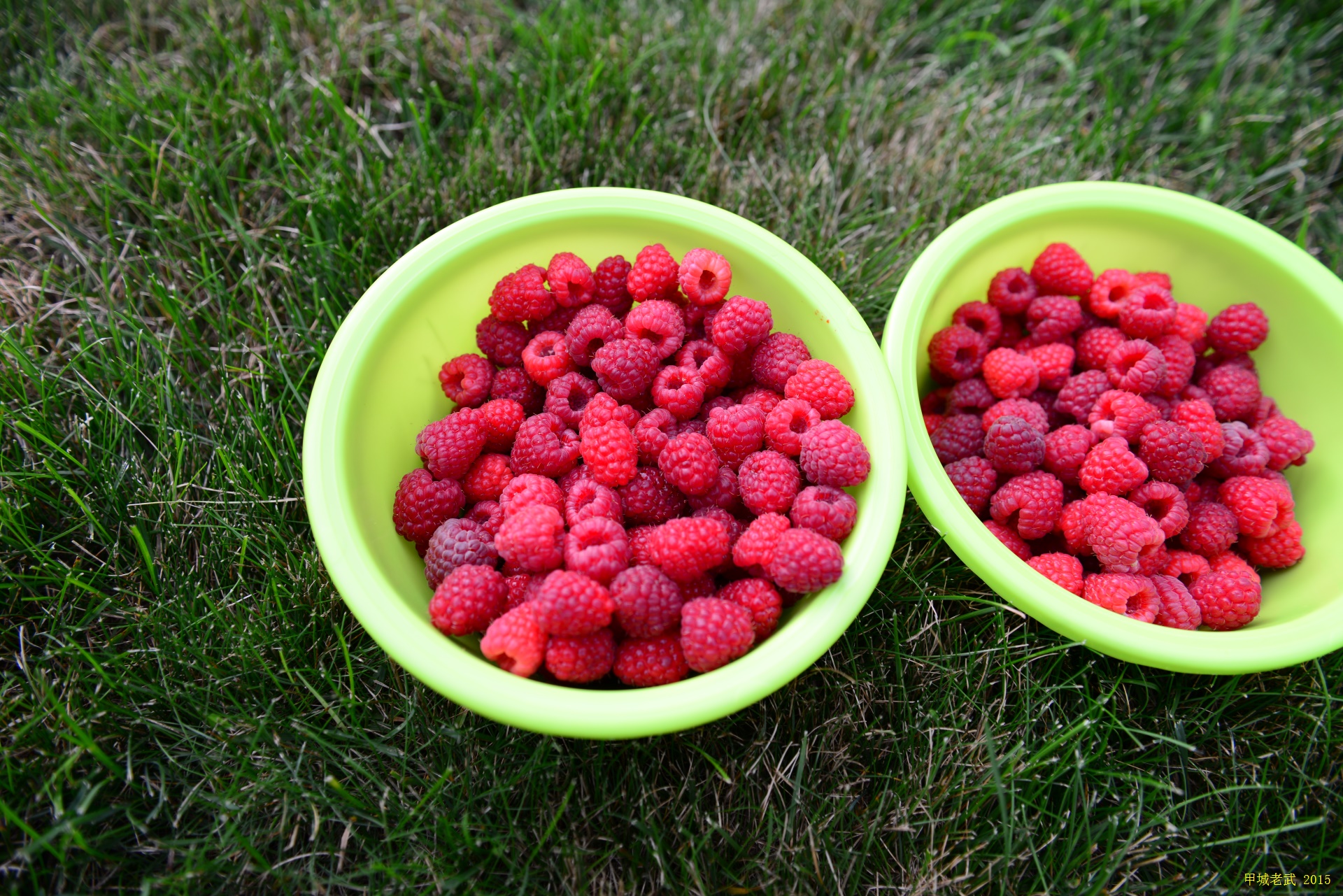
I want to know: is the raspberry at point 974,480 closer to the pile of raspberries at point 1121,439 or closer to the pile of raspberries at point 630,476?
the pile of raspberries at point 1121,439

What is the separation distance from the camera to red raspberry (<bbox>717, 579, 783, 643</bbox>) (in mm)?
1367

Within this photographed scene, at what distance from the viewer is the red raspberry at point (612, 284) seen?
1.69m

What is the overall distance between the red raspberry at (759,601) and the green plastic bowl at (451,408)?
4 centimetres

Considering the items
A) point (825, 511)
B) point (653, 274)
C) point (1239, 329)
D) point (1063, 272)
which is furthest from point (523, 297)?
point (1239, 329)

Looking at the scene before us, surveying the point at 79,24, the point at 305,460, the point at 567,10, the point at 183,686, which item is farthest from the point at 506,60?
the point at 183,686

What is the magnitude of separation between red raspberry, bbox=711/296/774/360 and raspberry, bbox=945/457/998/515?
0.49 metres

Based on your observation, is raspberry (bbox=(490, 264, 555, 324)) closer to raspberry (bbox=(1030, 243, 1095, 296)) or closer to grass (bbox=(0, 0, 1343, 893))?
grass (bbox=(0, 0, 1343, 893))

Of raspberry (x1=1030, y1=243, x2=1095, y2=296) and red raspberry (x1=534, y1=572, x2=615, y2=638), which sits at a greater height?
raspberry (x1=1030, y1=243, x2=1095, y2=296)

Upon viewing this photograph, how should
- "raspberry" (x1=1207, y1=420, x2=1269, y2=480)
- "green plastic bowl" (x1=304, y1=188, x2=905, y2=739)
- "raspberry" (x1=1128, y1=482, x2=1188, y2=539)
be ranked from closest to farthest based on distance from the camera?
"green plastic bowl" (x1=304, y1=188, x2=905, y2=739) → "raspberry" (x1=1128, y1=482, x2=1188, y2=539) → "raspberry" (x1=1207, y1=420, x2=1269, y2=480)

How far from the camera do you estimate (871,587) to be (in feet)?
4.46

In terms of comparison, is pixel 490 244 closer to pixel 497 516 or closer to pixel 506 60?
pixel 497 516

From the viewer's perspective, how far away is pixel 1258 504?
1.67 m

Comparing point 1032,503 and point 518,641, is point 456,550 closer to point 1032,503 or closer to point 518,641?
point 518,641

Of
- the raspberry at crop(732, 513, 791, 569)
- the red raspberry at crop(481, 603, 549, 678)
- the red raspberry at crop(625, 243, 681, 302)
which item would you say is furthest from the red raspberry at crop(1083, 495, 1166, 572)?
the red raspberry at crop(481, 603, 549, 678)
